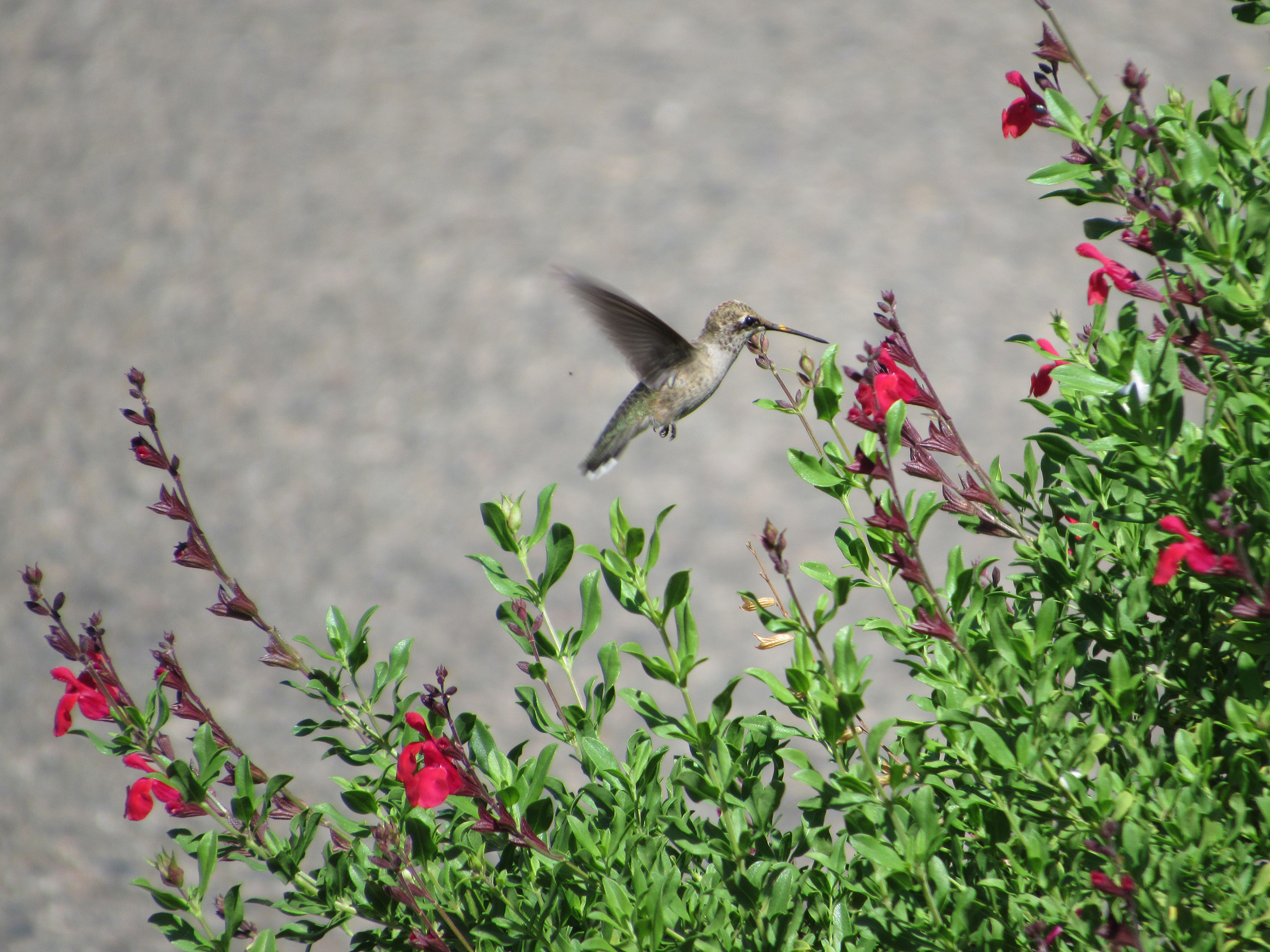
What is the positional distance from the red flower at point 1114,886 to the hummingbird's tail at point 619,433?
201 centimetres

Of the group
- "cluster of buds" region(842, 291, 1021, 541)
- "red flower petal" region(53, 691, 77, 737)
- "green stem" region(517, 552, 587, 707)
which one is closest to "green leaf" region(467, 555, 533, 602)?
"green stem" region(517, 552, 587, 707)

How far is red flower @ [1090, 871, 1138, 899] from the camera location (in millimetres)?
1067

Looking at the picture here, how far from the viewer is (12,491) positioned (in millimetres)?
7812

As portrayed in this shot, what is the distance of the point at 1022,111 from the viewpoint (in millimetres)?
1657

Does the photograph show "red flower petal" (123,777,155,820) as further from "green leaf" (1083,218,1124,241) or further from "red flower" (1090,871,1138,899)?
"green leaf" (1083,218,1124,241)

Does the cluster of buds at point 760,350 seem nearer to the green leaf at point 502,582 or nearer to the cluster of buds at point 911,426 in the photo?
the cluster of buds at point 911,426

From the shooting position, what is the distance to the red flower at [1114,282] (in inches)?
58.7

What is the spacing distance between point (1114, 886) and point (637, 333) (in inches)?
73.9

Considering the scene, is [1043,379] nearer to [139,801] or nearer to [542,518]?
[542,518]

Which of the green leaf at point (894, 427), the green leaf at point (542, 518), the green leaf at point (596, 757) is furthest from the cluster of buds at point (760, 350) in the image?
the green leaf at point (596, 757)

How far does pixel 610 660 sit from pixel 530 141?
876 centimetres

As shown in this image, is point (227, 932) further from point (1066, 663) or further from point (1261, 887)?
point (1261, 887)

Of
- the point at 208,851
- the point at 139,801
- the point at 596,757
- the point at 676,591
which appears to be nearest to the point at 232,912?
the point at 208,851

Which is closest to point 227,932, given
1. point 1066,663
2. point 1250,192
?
point 1066,663
